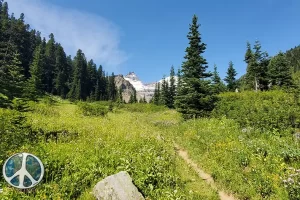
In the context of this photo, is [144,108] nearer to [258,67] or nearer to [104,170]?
[258,67]

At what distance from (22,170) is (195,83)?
2171cm

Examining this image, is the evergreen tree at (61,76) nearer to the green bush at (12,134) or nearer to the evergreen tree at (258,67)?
the evergreen tree at (258,67)

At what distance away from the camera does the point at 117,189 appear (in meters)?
7.02

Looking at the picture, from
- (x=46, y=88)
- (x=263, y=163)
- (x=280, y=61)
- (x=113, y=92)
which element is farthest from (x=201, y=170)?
(x=113, y=92)

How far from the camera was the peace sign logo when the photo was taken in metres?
5.64

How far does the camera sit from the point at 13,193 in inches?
247

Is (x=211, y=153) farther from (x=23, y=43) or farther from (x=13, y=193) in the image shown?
(x=23, y=43)

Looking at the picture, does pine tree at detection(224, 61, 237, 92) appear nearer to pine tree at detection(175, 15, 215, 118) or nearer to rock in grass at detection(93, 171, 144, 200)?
pine tree at detection(175, 15, 215, 118)

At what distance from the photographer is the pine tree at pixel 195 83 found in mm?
25562

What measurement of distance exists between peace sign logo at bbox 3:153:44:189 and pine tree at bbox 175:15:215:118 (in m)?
20.5

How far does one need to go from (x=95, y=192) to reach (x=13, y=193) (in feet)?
7.05

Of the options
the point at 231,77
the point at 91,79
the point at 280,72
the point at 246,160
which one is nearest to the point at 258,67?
the point at 280,72

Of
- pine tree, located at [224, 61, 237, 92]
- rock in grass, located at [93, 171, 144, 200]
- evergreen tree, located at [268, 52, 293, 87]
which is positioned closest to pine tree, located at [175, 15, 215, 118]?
rock in grass, located at [93, 171, 144, 200]

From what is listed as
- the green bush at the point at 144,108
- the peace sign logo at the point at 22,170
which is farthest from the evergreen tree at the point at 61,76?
the peace sign logo at the point at 22,170
